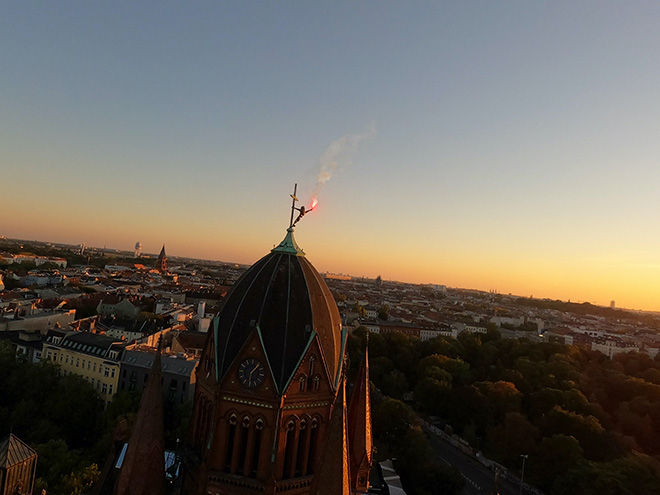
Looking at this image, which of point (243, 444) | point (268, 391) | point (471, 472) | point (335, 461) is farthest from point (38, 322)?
point (335, 461)

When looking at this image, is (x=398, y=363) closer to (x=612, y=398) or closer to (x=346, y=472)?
(x=612, y=398)

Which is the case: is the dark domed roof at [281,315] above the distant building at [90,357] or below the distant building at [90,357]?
above

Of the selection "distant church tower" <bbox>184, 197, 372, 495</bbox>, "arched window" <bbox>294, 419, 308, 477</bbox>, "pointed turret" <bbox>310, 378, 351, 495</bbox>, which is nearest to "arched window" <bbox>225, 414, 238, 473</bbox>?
"distant church tower" <bbox>184, 197, 372, 495</bbox>

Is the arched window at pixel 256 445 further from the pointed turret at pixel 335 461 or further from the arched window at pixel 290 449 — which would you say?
the pointed turret at pixel 335 461

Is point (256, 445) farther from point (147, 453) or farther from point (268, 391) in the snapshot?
point (147, 453)

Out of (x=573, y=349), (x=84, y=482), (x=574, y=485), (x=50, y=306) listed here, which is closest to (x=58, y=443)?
(x=84, y=482)

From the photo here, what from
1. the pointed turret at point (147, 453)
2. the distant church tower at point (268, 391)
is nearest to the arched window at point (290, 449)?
the distant church tower at point (268, 391)

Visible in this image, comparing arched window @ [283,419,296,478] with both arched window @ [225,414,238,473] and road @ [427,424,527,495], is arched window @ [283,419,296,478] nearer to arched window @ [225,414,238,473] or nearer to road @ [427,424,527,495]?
arched window @ [225,414,238,473]
